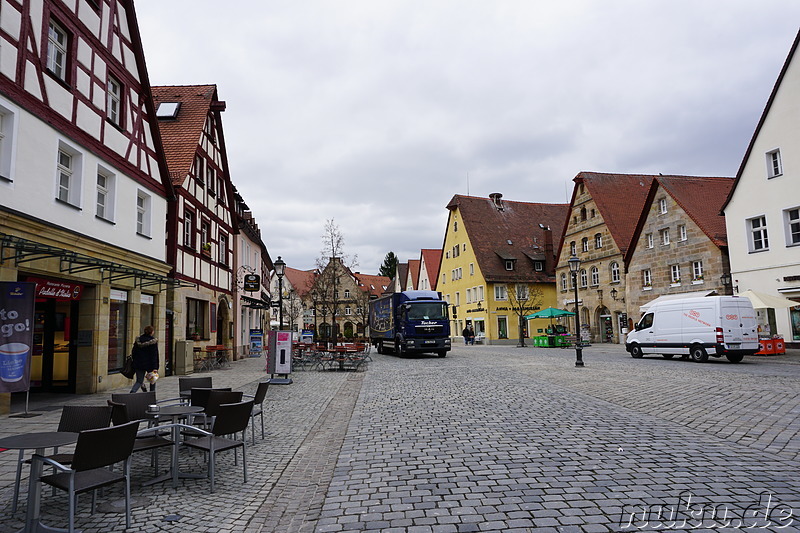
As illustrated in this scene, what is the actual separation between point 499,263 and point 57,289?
138 ft

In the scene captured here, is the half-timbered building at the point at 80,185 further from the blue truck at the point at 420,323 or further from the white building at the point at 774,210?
the white building at the point at 774,210

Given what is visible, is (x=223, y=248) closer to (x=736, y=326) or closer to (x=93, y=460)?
(x=736, y=326)

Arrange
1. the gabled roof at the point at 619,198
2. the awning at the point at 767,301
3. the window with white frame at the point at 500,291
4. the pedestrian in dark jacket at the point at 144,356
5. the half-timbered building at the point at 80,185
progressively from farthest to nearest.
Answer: the window with white frame at the point at 500,291 → the gabled roof at the point at 619,198 → the awning at the point at 767,301 → the pedestrian in dark jacket at the point at 144,356 → the half-timbered building at the point at 80,185

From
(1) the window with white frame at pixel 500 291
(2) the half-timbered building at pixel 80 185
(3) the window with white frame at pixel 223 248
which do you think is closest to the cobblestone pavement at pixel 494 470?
(2) the half-timbered building at pixel 80 185

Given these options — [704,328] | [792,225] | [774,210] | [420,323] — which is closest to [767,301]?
[704,328]

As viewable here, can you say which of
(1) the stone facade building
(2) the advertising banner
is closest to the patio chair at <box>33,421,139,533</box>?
(2) the advertising banner

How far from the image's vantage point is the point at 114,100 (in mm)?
15570

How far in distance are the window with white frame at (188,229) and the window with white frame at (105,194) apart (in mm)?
5854

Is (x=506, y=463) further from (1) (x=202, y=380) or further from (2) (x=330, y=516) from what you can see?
(1) (x=202, y=380)

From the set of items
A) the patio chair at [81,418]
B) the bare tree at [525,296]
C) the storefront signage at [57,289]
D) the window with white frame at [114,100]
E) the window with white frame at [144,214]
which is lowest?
the patio chair at [81,418]

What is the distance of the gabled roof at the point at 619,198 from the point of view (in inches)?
1575

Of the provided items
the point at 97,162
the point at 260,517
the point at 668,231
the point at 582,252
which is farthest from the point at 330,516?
the point at 582,252

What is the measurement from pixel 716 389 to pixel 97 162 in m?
15.5

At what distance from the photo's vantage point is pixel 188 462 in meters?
6.86
